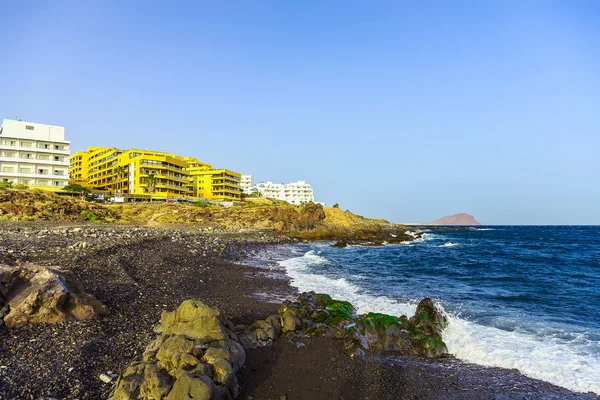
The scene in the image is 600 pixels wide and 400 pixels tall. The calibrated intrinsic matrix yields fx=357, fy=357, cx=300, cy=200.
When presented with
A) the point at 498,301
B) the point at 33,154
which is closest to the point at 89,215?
the point at 33,154

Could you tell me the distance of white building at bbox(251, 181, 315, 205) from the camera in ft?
576

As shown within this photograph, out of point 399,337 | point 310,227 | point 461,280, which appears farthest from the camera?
point 310,227

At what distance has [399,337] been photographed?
12219mm

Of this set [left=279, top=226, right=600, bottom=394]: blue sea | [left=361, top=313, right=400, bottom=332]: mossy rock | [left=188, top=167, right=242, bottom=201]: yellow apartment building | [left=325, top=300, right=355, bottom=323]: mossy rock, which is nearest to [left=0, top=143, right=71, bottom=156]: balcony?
[left=188, top=167, right=242, bottom=201]: yellow apartment building

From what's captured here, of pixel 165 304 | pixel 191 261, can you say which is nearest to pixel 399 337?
pixel 165 304

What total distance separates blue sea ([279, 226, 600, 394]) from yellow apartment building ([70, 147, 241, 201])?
237ft

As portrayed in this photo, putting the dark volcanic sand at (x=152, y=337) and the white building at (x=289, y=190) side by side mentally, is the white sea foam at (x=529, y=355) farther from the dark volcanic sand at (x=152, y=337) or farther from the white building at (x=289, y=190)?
the white building at (x=289, y=190)

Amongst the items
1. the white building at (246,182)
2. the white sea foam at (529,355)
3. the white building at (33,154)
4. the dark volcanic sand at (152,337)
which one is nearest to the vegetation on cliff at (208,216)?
the white building at (33,154)

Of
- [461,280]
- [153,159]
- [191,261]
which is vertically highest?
[153,159]

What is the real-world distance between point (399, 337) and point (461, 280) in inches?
639

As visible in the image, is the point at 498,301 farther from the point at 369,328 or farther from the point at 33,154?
the point at 33,154

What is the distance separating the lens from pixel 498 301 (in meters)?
19.3

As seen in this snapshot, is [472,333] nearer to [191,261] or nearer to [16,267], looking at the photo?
[16,267]

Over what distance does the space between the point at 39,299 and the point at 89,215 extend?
141ft
